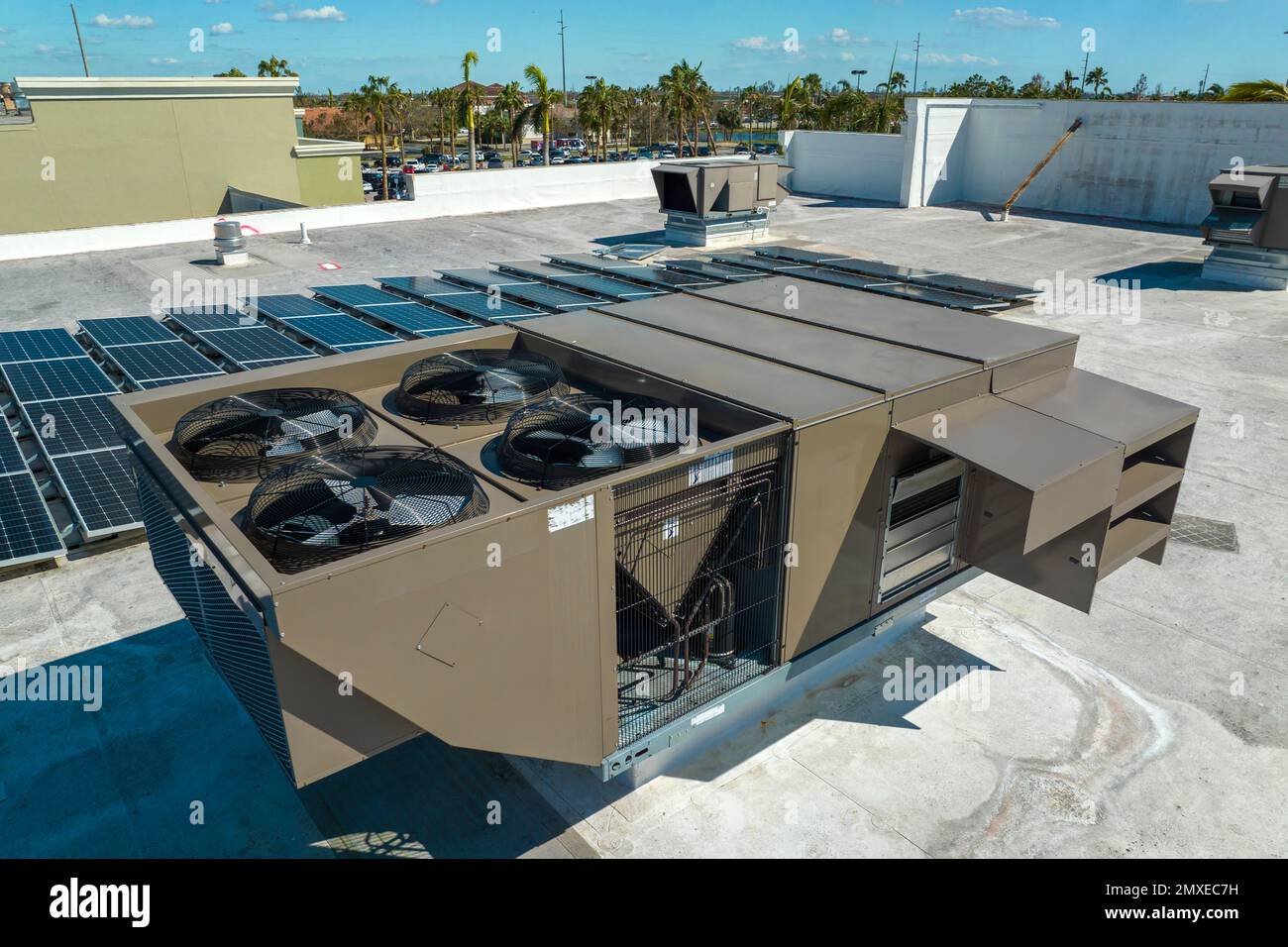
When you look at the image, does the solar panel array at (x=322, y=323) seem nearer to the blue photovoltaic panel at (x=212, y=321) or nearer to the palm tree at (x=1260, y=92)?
the blue photovoltaic panel at (x=212, y=321)

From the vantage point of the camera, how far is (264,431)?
7020 mm

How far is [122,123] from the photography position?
1318 inches

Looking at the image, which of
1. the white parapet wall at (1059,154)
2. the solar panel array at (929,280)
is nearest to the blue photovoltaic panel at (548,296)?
the solar panel array at (929,280)

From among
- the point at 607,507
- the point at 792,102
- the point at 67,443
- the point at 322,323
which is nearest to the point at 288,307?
the point at 322,323

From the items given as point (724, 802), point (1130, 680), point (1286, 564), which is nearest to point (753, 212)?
point (1286, 564)

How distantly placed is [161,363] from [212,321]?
3104 mm

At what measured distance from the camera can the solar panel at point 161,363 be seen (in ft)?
48.9

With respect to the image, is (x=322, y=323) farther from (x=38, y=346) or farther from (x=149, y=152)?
(x=149, y=152)

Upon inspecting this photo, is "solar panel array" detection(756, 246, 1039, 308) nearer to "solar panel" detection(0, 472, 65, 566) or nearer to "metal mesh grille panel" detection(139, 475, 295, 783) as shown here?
"solar panel" detection(0, 472, 65, 566)

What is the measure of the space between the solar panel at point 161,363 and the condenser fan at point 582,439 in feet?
32.8

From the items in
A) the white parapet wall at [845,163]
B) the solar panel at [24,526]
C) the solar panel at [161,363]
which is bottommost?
the solar panel at [24,526]


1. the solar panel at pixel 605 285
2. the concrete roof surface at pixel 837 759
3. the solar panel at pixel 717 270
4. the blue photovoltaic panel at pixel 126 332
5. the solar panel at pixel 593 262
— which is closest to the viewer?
the concrete roof surface at pixel 837 759
